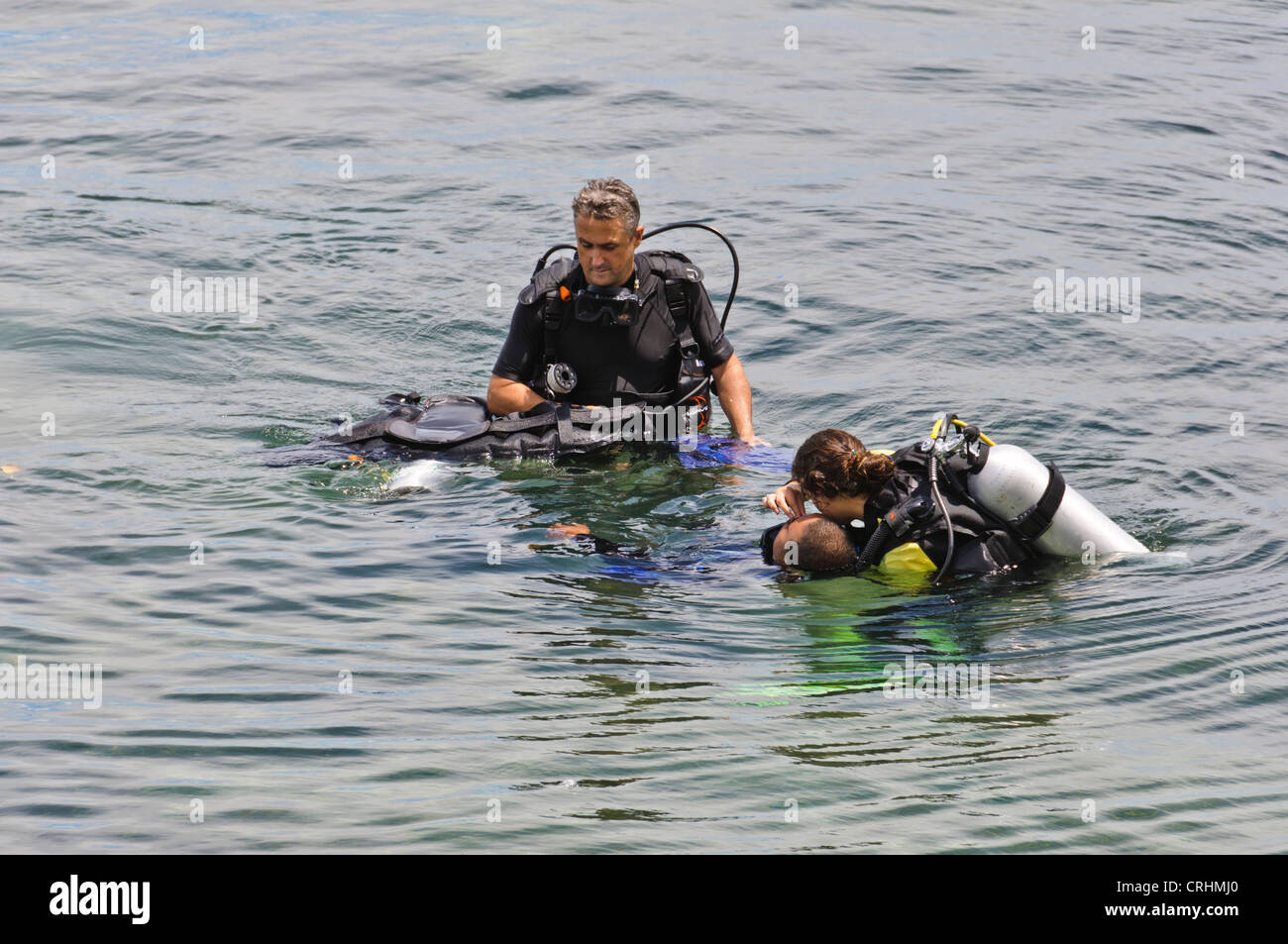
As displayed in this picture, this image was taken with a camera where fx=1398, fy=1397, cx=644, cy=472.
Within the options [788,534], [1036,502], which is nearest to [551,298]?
[788,534]

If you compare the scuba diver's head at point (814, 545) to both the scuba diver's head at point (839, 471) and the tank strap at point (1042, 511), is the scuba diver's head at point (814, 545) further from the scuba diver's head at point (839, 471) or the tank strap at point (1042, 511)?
the tank strap at point (1042, 511)

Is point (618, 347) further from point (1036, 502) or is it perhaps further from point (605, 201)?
point (1036, 502)

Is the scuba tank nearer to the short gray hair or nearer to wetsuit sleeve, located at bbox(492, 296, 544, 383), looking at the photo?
the short gray hair

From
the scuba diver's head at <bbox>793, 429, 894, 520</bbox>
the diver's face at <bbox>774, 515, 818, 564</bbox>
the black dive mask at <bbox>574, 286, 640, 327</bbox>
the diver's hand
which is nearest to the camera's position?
the scuba diver's head at <bbox>793, 429, 894, 520</bbox>

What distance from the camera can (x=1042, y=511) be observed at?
18.5 feet

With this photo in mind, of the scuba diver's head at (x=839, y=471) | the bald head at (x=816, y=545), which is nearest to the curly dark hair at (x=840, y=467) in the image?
the scuba diver's head at (x=839, y=471)

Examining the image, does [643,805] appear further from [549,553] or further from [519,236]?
[519,236]

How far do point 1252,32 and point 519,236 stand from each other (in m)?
13.1

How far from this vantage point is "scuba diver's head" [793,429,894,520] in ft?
19.0

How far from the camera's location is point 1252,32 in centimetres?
2003

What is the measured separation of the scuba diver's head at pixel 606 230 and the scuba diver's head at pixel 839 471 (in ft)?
6.29

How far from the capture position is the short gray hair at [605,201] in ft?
23.3

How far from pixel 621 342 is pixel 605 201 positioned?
883 millimetres

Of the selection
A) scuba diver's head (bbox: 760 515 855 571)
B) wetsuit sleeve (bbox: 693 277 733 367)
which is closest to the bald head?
scuba diver's head (bbox: 760 515 855 571)
